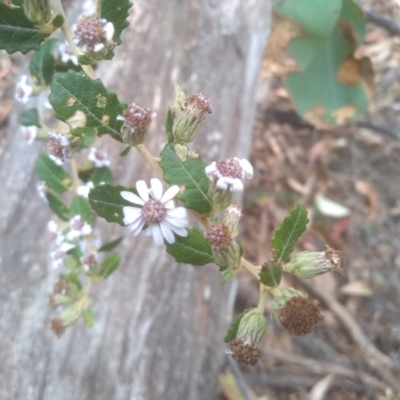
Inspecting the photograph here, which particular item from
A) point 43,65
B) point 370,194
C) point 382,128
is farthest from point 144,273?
point 382,128

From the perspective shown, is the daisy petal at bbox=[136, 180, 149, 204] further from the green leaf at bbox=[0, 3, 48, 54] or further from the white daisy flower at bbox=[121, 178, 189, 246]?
the green leaf at bbox=[0, 3, 48, 54]

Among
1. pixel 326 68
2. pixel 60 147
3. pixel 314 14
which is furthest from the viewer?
pixel 326 68

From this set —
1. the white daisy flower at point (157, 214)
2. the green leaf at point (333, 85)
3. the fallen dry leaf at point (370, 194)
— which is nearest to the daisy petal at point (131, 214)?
the white daisy flower at point (157, 214)

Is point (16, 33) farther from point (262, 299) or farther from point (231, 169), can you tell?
point (262, 299)

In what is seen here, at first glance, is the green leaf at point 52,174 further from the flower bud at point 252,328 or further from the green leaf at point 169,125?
the flower bud at point 252,328

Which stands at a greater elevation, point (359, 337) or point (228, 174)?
point (228, 174)

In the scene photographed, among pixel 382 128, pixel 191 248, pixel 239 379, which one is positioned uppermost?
pixel 382 128

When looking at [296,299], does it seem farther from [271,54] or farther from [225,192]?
[271,54]
